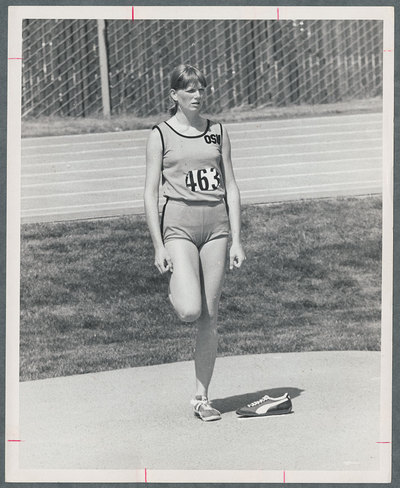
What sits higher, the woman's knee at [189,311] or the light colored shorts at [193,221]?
the light colored shorts at [193,221]

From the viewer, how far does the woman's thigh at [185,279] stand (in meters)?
7.26

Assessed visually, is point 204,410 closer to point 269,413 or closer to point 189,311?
point 269,413

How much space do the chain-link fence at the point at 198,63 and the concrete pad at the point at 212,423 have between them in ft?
11.1

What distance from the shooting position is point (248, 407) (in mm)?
7746

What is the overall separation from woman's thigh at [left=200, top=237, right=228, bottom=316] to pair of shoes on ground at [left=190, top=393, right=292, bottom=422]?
59 cm

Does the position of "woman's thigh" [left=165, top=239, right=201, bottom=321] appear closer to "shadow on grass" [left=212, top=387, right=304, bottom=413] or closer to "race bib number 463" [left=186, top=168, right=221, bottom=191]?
"race bib number 463" [left=186, top=168, right=221, bottom=191]

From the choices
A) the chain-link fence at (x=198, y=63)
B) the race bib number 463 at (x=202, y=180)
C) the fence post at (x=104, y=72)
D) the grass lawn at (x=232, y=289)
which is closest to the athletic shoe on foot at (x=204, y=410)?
the race bib number 463 at (x=202, y=180)

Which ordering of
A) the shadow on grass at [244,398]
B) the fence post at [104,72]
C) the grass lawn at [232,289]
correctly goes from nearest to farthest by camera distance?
the shadow on grass at [244,398]
the grass lawn at [232,289]
the fence post at [104,72]

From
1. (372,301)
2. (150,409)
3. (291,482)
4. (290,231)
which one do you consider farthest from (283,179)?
(291,482)

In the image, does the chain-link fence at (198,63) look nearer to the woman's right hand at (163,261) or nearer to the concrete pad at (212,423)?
the concrete pad at (212,423)

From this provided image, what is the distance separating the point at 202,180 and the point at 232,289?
14.4ft

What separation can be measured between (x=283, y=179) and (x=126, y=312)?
7.13 feet

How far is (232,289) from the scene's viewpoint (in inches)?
458

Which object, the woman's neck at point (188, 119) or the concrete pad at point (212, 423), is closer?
the concrete pad at point (212, 423)
